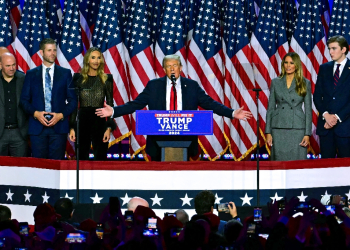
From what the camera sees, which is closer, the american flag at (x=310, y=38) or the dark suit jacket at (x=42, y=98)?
the dark suit jacket at (x=42, y=98)

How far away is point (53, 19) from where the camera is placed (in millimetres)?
8805

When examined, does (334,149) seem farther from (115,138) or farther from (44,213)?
(44,213)

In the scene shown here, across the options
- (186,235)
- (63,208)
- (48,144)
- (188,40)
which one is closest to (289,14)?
(188,40)

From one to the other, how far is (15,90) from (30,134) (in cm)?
50

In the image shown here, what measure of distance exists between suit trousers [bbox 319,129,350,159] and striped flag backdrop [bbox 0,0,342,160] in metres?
1.82

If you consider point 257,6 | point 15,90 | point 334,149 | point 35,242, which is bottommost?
point 35,242

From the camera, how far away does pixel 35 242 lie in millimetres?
3037

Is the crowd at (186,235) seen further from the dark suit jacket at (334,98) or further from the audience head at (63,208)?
the dark suit jacket at (334,98)

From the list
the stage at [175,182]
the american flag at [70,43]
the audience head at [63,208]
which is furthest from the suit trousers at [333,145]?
the american flag at [70,43]

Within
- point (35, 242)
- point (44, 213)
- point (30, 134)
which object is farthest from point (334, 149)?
point (35, 242)

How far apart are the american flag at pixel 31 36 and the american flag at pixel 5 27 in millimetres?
118

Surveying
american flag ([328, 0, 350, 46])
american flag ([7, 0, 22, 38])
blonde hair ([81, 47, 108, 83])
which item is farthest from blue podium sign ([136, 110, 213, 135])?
american flag ([7, 0, 22, 38])

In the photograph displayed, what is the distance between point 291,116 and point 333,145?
0.50m

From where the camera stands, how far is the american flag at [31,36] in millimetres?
8594
